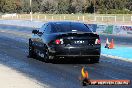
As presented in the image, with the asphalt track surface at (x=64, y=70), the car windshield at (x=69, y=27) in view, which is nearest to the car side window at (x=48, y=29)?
the car windshield at (x=69, y=27)

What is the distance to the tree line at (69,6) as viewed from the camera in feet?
365

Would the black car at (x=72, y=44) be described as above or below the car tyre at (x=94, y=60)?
above

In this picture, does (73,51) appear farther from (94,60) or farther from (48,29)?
(48,29)

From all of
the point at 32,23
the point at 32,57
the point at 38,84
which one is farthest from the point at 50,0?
the point at 38,84

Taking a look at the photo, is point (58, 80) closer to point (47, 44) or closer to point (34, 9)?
point (47, 44)

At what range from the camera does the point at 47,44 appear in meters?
17.0

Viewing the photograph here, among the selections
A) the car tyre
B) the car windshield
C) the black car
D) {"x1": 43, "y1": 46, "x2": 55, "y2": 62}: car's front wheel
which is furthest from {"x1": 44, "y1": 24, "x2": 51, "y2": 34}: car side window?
the car tyre

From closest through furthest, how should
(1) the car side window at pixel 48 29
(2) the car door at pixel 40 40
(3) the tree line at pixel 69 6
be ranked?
(1) the car side window at pixel 48 29
(2) the car door at pixel 40 40
(3) the tree line at pixel 69 6

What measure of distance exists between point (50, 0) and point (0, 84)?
396 feet

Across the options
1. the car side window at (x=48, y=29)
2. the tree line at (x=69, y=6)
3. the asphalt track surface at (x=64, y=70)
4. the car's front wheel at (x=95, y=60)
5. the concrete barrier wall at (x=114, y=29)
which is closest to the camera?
the asphalt track surface at (x=64, y=70)

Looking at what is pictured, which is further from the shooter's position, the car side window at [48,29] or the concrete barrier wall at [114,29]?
the concrete barrier wall at [114,29]

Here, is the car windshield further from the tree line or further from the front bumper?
the tree line

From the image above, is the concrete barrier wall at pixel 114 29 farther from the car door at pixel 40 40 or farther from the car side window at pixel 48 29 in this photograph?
the car side window at pixel 48 29

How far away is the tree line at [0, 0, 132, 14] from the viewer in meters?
111
